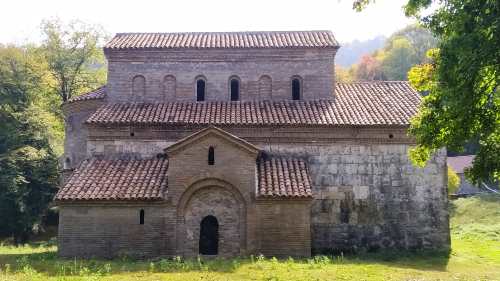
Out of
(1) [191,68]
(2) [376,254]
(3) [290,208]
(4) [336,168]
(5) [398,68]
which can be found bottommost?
(2) [376,254]

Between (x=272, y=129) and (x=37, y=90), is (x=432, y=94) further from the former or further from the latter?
→ (x=37, y=90)

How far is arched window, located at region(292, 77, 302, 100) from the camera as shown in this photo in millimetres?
20219

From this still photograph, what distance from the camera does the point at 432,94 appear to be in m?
11.0

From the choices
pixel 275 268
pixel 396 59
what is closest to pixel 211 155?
pixel 275 268

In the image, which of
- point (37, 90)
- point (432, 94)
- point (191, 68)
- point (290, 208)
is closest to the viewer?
point (432, 94)

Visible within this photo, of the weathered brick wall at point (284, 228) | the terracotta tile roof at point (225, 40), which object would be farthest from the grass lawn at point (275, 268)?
the terracotta tile roof at point (225, 40)

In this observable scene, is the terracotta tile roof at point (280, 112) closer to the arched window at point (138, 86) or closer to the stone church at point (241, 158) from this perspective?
the stone church at point (241, 158)

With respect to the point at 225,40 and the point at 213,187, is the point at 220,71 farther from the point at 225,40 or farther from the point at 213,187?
the point at 213,187

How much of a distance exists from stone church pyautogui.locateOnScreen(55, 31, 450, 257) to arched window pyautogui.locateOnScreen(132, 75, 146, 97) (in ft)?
0.19

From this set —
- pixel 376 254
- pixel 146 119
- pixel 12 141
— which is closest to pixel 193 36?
pixel 146 119

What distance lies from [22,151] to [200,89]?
41.9 feet

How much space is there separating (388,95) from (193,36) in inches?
347

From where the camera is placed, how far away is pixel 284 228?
15.7m

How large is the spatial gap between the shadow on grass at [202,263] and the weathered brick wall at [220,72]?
6.99 m
